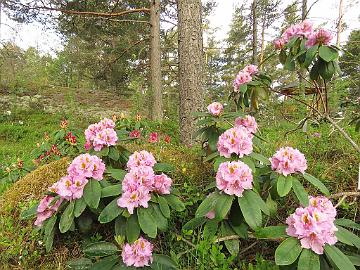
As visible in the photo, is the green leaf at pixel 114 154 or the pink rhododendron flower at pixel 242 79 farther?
the pink rhododendron flower at pixel 242 79

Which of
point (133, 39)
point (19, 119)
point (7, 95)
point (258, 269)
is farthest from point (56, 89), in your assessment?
point (258, 269)

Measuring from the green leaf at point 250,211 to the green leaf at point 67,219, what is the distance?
34.1 inches

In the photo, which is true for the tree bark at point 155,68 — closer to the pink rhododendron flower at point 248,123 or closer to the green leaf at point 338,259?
the pink rhododendron flower at point 248,123

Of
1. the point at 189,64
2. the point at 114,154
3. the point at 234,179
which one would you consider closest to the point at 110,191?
the point at 114,154

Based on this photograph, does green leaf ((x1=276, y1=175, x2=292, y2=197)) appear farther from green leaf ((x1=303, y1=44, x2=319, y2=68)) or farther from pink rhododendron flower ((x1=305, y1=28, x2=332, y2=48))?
pink rhododendron flower ((x1=305, y1=28, x2=332, y2=48))

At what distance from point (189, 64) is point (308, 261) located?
2830 millimetres

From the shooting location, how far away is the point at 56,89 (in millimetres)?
11844

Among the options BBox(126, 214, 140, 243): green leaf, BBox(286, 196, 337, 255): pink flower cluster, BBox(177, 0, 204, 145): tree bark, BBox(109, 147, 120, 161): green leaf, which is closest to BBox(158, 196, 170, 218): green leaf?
BBox(126, 214, 140, 243): green leaf

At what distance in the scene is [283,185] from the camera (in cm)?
154

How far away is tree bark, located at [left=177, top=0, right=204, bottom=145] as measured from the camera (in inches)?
145

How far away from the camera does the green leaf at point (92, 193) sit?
5.51 ft

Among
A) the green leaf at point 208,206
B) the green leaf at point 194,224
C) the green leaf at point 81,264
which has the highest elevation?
the green leaf at point 208,206

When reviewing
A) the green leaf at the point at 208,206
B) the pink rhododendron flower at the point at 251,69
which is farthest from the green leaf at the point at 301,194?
the pink rhododendron flower at the point at 251,69

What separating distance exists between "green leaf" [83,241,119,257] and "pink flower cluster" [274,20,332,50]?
62.1 inches
